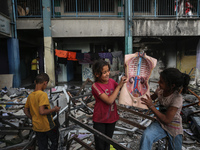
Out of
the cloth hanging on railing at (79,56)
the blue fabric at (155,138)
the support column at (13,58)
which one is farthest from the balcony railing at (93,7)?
the blue fabric at (155,138)

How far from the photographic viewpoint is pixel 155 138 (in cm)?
149

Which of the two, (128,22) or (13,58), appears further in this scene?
(13,58)

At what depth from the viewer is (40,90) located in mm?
1955

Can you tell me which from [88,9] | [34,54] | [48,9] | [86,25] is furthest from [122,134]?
[34,54]

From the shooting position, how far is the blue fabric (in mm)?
1449

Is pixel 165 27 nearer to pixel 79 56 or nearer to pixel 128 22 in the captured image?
pixel 128 22

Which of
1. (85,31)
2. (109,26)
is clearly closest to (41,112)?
(85,31)

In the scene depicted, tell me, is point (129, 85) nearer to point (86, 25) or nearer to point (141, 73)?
point (141, 73)

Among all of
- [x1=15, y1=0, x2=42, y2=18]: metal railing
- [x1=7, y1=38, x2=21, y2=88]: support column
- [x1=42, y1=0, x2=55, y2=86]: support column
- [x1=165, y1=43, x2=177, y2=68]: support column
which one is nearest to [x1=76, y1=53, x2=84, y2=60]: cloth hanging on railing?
[x1=42, y1=0, x2=55, y2=86]: support column

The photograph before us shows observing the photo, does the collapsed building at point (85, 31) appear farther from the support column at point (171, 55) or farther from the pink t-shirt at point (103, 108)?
the pink t-shirt at point (103, 108)

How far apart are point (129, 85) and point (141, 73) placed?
0.30 m

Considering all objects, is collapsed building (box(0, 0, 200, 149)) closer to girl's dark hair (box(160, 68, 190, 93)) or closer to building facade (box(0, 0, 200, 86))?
building facade (box(0, 0, 200, 86))

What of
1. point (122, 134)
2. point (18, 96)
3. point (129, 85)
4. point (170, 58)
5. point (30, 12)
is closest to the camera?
point (129, 85)

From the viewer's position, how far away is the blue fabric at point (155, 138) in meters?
1.45
